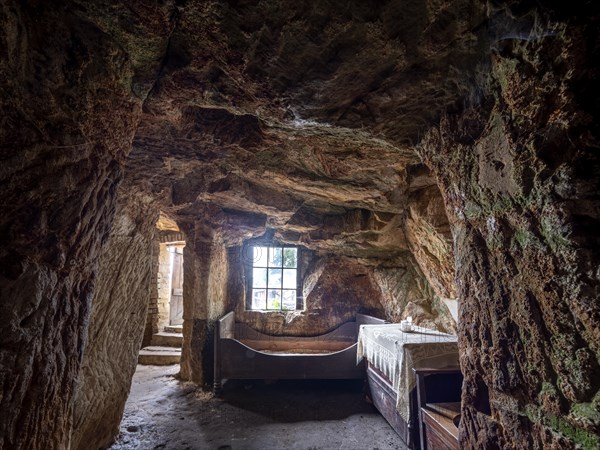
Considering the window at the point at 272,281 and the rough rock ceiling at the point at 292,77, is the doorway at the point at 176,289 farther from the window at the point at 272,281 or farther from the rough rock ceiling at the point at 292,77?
the rough rock ceiling at the point at 292,77

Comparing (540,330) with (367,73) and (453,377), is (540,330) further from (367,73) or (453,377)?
(453,377)

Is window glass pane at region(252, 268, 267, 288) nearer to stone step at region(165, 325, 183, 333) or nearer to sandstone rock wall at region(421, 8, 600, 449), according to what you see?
stone step at region(165, 325, 183, 333)

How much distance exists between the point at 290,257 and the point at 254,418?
11.6ft

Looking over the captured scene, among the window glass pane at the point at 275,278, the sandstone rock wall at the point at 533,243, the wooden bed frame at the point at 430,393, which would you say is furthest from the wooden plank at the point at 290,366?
the sandstone rock wall at the point at 533,243

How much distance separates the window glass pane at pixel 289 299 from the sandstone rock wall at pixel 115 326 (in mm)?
3641

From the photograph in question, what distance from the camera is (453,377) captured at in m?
2.80

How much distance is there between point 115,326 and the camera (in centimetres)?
291

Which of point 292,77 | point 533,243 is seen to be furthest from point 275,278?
point 533,243

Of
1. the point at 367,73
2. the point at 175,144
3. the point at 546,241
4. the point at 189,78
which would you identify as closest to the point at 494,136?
the point at 546,241

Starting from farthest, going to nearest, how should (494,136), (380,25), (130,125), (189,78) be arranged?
(130,125)
(189,78)
(494,136)
(380,25)

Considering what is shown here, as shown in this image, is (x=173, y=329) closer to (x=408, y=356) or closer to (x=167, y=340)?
(x=167, y=340)

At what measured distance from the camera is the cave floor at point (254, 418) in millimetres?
3055

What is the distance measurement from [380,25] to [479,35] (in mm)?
381

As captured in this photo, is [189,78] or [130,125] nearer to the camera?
[189,78]
